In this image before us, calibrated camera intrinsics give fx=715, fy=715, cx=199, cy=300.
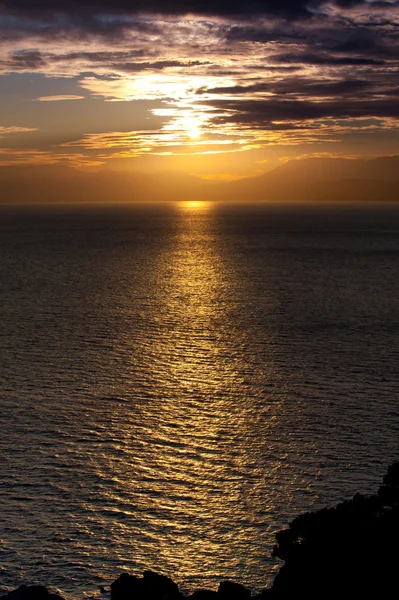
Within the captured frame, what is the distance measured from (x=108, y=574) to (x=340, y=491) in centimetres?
1386

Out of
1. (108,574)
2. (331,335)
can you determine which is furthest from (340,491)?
(331,335)

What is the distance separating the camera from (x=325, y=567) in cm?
2691

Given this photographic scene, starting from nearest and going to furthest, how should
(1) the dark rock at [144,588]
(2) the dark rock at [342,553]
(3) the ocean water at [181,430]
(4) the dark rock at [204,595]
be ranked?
(2) the dark rock at [342,553], (1) the dark rock at [144,588], (4) the dark rock at [204,595], (3) the ocean water at [181,430]

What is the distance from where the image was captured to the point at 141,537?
3562 cm

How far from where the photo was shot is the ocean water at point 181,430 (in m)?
34.8

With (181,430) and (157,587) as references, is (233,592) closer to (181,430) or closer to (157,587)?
(157,587)

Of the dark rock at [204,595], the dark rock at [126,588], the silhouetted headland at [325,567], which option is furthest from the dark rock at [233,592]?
the dark rock at [126,588]

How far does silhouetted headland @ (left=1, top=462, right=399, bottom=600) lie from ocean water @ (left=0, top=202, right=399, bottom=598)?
4712mm

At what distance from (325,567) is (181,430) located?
23.0 metres

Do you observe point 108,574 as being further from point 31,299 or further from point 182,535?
point 31,299

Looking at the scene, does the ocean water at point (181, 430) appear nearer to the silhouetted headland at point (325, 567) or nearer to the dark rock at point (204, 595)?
the dark rock at point (204, 595)

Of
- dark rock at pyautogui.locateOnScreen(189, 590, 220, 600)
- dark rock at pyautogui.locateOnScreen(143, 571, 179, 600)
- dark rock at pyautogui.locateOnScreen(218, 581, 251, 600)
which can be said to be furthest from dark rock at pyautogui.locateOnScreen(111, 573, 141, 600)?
dark rock at pyautogui.locateOnScreen(218, 581, 251, 600)

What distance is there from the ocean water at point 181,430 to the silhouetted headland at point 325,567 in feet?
15.5

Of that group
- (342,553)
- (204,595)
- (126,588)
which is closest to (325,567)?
(342,553)
